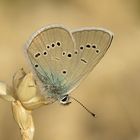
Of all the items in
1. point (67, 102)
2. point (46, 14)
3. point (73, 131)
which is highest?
point (67, 102)

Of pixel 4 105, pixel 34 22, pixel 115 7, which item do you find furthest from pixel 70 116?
pixel 115 7

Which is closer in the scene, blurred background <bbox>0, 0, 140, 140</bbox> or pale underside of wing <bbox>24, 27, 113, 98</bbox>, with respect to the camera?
pale underside of wing <bbox>24, 27, 113, 98</bbox>

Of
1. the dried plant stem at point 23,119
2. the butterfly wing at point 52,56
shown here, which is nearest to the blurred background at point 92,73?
the butterfly wing at point 52,56

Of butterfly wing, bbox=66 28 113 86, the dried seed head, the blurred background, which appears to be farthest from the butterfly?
the blurred background

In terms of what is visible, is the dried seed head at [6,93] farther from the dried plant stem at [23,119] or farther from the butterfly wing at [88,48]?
the butterfly wing at [88,48]

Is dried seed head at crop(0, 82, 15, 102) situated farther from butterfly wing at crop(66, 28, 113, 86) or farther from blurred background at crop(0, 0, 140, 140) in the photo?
blurred background at crop(0, 0, 140, 140)

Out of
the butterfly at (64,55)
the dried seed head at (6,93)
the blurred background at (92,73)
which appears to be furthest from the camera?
the blurred background at (92,73)

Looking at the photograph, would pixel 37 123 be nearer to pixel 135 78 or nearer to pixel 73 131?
pixel 73 131
